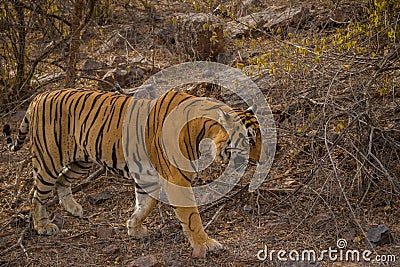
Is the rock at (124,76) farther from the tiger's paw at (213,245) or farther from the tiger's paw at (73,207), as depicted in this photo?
the tiger's paw at (213,245)

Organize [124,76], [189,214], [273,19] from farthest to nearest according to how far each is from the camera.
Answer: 1. [273,19]
2. [124,76]
3. [189,214]

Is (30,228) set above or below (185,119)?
below

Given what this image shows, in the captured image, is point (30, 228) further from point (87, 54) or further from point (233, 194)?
point (87, 54)

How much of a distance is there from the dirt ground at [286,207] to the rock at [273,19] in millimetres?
2218

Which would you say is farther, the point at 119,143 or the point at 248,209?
the point at 248,209

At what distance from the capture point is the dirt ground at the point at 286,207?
5742 millimetres

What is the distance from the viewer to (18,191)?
23.5ft

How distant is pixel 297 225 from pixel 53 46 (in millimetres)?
4228

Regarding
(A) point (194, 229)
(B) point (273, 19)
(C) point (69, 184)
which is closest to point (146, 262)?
(A) point (194, 229)

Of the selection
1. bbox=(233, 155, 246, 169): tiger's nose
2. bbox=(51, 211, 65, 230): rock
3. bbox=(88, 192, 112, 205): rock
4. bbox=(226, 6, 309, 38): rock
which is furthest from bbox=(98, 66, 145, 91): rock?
bbox=(233, 155, 246, 169): tiger's nose

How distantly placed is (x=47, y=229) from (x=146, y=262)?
4.54 ft

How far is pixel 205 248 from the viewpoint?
5625mm

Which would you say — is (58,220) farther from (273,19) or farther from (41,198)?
(273,19)

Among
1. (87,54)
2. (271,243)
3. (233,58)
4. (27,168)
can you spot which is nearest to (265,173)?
(271,243)
